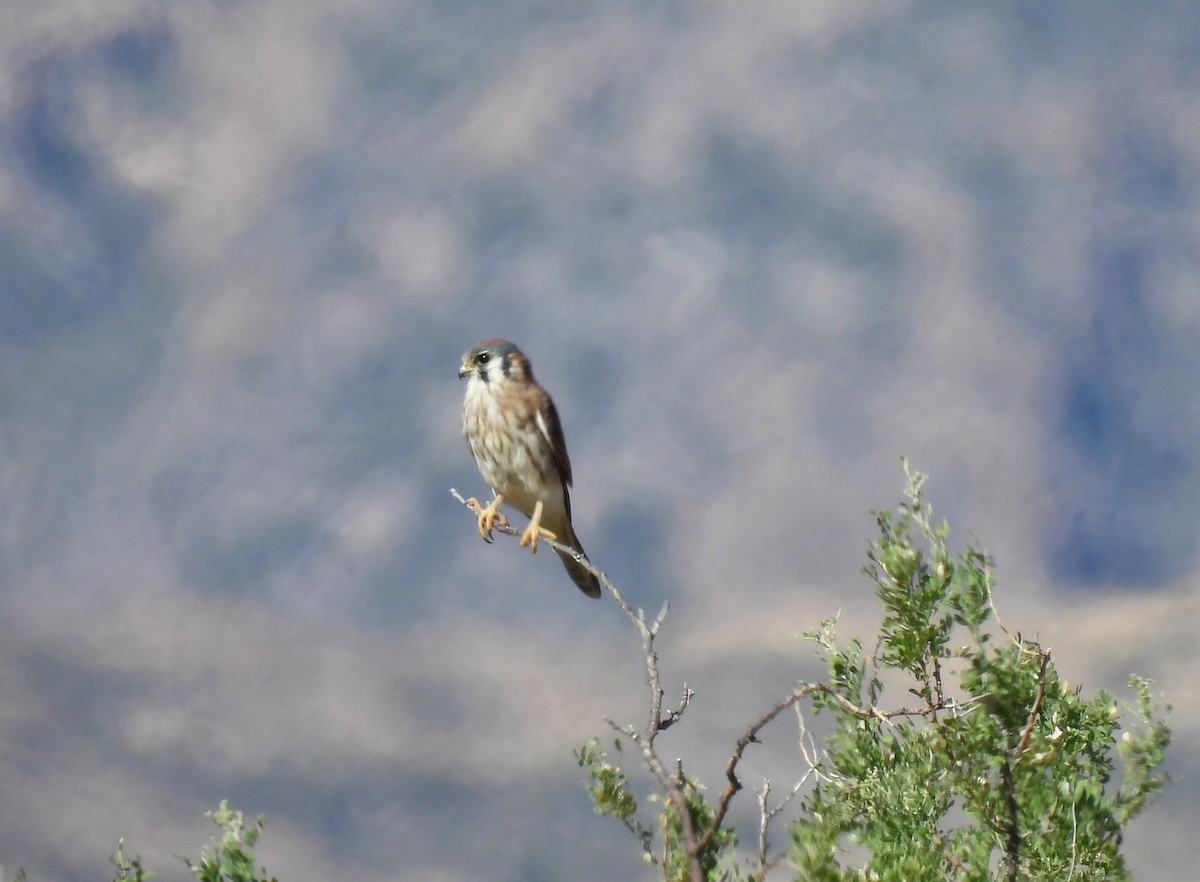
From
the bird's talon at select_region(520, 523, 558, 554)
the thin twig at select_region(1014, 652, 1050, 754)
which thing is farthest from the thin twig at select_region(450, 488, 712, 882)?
the bird's talon at select_region(520, 523, 558, 554)

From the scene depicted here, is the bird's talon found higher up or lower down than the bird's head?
lower down

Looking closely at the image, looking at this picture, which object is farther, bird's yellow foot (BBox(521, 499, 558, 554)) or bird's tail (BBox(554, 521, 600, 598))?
bird's tail (BBox(554, 521, 600, 598))

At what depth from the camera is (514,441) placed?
796 centimetres

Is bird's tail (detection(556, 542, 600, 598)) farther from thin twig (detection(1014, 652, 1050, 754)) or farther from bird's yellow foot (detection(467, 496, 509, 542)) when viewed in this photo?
thin twig (detection(1014, 652, 1050, 754))

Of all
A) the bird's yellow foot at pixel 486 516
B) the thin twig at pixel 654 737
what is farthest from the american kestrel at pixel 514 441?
the thin twig at pixel 654 737

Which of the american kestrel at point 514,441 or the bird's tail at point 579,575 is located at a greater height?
the american kestrel at point 514,441

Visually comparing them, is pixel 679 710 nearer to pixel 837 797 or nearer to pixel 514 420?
pixel 837 797

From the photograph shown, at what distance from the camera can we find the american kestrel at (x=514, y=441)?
796 cm

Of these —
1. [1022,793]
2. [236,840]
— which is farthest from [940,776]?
[236,840]

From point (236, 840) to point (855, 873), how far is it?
1.99 m

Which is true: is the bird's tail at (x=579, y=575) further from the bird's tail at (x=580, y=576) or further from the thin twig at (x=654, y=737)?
the thin twig at (x=654, y=737)

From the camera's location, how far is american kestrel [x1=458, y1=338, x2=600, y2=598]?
7.96 m

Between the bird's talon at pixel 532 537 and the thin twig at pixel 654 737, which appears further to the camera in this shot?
the bird's talon at pixel 532 537

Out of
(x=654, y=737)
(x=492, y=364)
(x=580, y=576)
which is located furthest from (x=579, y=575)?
(x=654, y=737)
